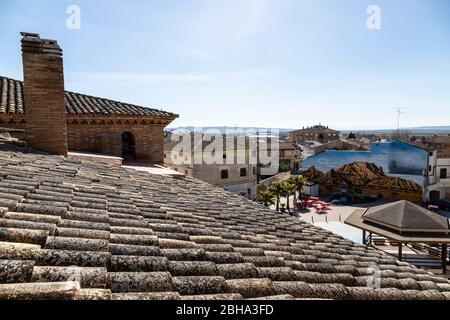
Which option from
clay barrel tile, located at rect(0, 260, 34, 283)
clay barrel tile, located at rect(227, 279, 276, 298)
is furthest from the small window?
clay barrel tile, located at rect(0, 260, 34, 283)

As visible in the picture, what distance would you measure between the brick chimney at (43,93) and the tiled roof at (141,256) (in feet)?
11.5

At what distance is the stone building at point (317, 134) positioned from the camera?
302 ft

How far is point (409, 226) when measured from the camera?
13.9m

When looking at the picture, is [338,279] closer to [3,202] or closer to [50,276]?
[50,276]

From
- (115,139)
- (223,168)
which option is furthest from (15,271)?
(223,168)

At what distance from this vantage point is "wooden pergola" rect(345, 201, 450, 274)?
1350 cm

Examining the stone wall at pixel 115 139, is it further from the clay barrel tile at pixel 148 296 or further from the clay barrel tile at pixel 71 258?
the clay barrel tile at pixel 148 296

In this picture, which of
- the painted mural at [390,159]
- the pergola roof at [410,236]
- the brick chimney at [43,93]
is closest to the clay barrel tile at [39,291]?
the brick chimney at [43,93]

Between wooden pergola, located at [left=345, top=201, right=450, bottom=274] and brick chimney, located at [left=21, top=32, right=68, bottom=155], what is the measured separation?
1390cm

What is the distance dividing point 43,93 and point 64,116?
0.76 meters

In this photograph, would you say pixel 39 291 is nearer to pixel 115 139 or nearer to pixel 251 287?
pixel 251 287

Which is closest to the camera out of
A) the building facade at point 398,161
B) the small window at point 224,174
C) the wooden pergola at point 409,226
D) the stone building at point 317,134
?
the wooden pergola at point 409,226
